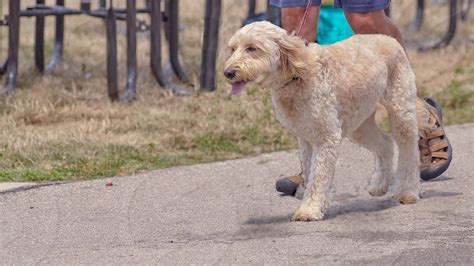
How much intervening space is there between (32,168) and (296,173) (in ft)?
4.89

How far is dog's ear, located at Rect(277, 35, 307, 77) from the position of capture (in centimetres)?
525

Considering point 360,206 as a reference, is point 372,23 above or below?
above

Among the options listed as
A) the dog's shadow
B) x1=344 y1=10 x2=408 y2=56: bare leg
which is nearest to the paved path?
the dog's shadow

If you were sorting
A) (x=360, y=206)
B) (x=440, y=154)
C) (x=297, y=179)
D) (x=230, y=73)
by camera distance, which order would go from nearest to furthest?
(x=230, y=73)
(x=360, y=206)
(x=297, y=179)
(x=440, y=154)

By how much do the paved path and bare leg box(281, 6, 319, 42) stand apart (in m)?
0.84

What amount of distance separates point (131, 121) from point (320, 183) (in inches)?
114

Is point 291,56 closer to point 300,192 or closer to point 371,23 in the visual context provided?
point 300,192

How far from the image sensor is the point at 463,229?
17.2ft

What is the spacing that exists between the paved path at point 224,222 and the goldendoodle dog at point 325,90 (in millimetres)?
204

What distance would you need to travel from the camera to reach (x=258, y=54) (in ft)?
17.0

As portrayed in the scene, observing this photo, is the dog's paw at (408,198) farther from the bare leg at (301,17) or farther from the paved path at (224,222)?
the bare leg at (301,17)

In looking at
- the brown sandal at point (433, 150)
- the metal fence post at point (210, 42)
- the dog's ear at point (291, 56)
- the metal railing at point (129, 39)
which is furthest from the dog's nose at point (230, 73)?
the metal fence post at point (210, 42)

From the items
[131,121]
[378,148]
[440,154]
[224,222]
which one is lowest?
[131,121]

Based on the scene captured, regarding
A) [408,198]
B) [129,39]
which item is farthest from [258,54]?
[129,39]
